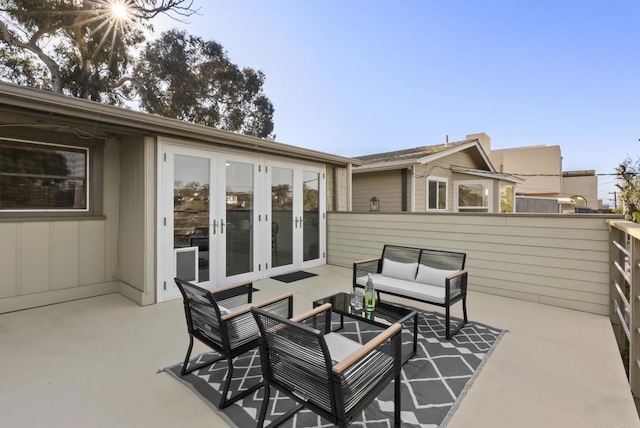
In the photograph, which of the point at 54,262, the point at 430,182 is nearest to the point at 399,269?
the point at 54,262

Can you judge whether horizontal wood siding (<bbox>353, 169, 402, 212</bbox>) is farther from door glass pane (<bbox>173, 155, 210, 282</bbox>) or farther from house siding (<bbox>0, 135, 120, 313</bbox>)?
house siding (<bbox>0, 135, 120, 313</bbox>)

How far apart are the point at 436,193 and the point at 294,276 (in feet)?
17.7

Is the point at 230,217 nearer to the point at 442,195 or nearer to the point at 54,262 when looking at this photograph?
the point at 54,262

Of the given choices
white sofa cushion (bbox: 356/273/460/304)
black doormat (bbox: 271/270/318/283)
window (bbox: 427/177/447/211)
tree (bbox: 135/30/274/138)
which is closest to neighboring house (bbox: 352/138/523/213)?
window (bbox: 427/177/447/211)

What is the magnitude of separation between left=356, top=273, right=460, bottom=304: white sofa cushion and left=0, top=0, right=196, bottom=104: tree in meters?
10.5

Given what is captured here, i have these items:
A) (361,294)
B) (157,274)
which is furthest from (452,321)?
(157,274)

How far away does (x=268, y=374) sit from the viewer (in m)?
1.78

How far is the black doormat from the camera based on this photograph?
562cm

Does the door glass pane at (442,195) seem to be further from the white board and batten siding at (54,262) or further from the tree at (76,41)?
the tree at (76,41)

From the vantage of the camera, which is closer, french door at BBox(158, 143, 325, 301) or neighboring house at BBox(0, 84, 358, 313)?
neighboring house at BBox(0, 84, 358, 313)

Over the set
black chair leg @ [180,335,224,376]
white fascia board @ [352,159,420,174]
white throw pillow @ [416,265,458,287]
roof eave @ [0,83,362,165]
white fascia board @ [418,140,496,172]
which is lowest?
black chair leg @ [180,335,224,376]

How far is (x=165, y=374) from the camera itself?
248 cm

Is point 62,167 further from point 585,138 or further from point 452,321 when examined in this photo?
point 585,138

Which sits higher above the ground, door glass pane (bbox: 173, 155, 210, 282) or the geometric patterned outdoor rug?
door glass pane (bbox: 173, 155, 210, 282)
